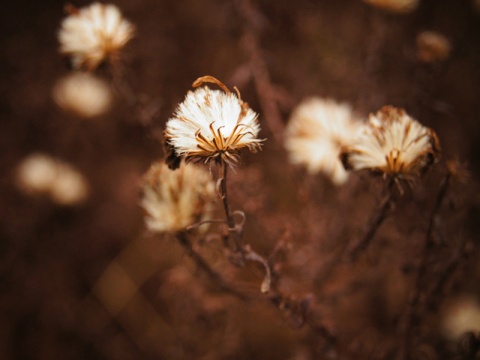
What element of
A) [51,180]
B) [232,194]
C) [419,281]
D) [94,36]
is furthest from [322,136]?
[51,180]

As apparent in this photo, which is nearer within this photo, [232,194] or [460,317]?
[232,194]

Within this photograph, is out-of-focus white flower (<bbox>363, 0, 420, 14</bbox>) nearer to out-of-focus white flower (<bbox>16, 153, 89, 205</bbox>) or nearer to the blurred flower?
the blurred flower

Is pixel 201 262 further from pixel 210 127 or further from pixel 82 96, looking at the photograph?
pixel 82 96

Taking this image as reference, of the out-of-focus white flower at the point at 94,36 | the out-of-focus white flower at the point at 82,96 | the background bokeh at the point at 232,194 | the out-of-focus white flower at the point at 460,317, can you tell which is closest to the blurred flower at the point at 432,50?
the background bokeh at the point at 232,194

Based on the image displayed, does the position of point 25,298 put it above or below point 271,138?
below

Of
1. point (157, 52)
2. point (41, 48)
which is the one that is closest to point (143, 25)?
point (157, 52)

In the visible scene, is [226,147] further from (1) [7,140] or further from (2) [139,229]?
(1) [7,140]
